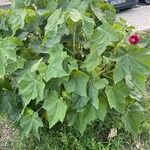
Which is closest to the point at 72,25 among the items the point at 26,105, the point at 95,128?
the point at 26,105

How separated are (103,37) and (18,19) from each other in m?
0.72

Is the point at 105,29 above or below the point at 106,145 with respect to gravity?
above

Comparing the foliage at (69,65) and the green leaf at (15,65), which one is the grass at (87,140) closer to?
the foliage at (69,65)

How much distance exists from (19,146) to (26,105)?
22.1 inches

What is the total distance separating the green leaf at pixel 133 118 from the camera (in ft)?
10.3

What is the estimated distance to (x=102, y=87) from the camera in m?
2.89

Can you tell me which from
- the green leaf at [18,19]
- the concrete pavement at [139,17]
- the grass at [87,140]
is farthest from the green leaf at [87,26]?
the concrete pavement at [139,17]

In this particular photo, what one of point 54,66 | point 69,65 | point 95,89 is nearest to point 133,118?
point 95,89

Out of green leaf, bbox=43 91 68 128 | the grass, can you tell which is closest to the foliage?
green leaf, bbox=43 91 68 128

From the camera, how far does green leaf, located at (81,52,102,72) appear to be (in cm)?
276

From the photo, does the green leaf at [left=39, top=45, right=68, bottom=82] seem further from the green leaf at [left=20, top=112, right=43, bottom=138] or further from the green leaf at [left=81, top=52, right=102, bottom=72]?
the green leaf at [left=20, top=112, right=43, bottom=138]

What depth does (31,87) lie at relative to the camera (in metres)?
2.94

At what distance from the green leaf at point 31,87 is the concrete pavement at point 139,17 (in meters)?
4.56

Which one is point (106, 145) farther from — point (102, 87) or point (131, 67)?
point (131, 67)
